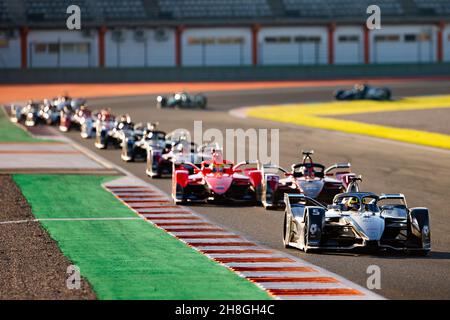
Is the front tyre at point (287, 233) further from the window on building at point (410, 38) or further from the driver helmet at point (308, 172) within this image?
the window on building at point (410, 38)

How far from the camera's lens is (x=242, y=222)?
25.3m

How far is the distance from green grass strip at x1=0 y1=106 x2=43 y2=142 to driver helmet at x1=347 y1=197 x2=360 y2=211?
31343 mm

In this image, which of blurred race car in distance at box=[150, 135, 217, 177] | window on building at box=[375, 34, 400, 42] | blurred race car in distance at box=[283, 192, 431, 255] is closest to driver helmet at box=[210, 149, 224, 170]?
blurred race car in distance at box=[150, 135, 217, 177]

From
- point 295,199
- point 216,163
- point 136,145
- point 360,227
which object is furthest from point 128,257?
point 136,145

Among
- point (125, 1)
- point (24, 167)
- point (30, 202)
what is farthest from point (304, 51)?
point (30, 202)

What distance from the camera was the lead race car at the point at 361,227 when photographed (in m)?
20.5

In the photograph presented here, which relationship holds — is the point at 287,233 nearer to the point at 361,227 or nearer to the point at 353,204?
the point at 353,204

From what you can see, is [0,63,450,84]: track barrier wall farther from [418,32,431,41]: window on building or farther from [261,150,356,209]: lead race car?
[261,150,356,209]: lead race car

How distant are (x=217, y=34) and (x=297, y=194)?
83374 millimetres

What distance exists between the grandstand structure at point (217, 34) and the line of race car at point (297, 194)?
58.0 meters

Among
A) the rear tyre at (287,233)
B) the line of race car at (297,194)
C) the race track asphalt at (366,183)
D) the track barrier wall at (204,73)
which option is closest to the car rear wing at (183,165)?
the line of race car at (297,194)

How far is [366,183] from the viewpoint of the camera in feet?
106

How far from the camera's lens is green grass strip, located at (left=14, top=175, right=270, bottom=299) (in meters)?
17.4
